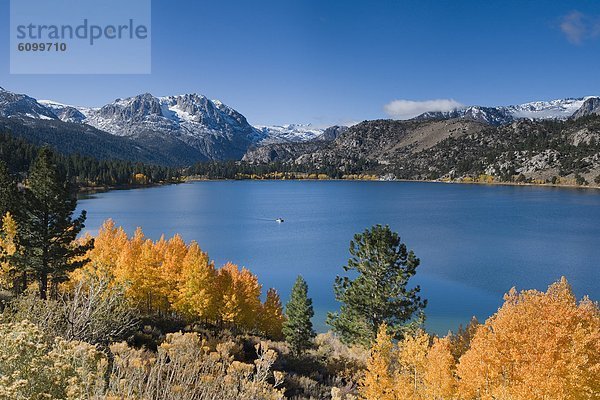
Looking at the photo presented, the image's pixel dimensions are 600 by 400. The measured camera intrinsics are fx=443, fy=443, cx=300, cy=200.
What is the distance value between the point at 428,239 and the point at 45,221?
67.2m

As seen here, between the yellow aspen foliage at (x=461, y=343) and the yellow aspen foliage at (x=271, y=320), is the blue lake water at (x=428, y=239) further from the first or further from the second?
the yellow aspen foliage at (x=461, y=343)

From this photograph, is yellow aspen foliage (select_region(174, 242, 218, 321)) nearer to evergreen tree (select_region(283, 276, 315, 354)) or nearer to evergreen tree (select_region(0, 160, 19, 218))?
evergreen tree (select_region(283, 276, 315, 354))

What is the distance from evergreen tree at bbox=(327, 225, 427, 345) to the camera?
29047 mm

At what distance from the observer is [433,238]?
→ 274 ft

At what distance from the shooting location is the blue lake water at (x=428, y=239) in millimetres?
51969

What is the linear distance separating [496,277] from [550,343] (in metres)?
41.8

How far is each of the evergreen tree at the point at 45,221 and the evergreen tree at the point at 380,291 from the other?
19.4 meters

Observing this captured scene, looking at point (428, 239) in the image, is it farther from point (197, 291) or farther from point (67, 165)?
point (67, 165)

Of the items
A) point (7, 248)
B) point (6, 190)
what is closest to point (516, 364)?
point (7, 248)

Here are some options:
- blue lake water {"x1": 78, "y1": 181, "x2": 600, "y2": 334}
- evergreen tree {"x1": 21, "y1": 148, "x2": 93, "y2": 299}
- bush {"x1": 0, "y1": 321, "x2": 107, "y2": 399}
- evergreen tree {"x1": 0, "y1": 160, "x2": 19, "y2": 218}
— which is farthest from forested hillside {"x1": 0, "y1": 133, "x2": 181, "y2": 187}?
bush {"x1": 0, "y1": 321, "x2": 107, "y2": 399}

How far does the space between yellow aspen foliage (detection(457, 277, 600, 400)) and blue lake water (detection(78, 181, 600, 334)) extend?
69.5 feet

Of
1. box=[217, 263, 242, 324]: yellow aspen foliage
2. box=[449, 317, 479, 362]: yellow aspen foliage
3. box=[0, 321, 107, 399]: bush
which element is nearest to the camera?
box=[0, 321, 107, 399]: bush

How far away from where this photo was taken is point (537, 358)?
17.6 metres

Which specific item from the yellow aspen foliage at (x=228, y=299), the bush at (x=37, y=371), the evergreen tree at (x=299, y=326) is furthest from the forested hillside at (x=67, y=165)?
the bush at (x=37, y=371)
